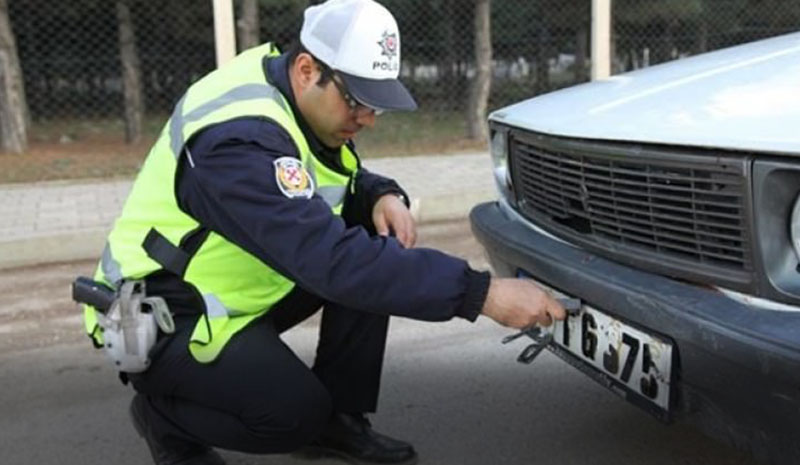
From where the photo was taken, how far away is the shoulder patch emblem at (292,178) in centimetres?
218

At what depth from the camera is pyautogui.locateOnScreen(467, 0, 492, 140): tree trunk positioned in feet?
35.4

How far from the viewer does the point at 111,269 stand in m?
2.53

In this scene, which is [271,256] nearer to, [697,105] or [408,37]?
[697,105]

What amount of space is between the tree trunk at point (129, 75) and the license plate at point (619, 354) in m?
9.60

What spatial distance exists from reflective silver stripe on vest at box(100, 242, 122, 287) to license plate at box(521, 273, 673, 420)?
1.14 metres

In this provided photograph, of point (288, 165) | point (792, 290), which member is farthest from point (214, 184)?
point (792, 290)

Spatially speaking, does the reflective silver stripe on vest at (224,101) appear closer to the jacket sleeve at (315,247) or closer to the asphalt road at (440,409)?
the jacket sleeve at (315,247)

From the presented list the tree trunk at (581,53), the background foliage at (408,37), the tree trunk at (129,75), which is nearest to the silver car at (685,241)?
the background foliage at (408,37)

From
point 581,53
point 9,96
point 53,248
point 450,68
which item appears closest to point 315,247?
point 53,248

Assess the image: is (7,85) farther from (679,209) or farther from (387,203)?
(679,209)

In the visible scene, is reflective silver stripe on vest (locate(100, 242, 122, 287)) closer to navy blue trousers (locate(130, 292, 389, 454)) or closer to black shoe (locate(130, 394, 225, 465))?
navy blue trousers (locate(130, 292, 389, 454))

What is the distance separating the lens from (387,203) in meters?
2.96

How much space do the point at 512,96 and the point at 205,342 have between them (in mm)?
11742

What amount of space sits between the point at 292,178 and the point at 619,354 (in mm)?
871
